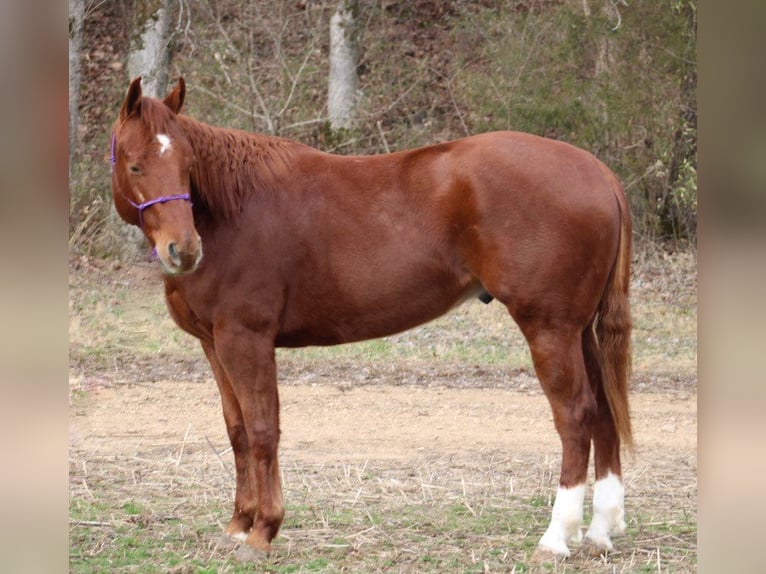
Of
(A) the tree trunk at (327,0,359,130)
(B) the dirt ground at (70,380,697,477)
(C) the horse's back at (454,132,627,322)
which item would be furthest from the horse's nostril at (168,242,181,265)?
(A) the tree trunk at (327,0,359,130)

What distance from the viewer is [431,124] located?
12.8 metres

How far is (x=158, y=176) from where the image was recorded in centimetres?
378

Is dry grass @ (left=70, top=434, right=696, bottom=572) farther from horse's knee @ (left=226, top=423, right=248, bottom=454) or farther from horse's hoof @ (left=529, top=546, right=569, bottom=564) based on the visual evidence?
horse's knee @ (left=226, top=423, right=248, bottom=454)

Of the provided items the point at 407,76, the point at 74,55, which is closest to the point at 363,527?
the point at 74,55

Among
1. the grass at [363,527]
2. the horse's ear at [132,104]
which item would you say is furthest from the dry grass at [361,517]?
the horse's ear at [132,104]

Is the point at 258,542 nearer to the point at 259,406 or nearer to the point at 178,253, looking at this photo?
the point at 259,406

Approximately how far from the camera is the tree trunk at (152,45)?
1042 cm

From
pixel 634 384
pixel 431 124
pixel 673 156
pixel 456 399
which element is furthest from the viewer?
pixel 431 124

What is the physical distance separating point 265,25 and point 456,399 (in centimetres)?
719

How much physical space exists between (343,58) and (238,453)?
9.28 metres

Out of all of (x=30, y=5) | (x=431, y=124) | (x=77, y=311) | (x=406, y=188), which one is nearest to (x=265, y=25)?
(x=431, y=124)

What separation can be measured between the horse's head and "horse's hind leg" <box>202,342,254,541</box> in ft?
2.47

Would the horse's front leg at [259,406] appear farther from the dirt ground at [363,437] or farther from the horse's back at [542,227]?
the horse's back at [542,227]

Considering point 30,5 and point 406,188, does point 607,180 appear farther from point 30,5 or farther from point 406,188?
point 30,5
